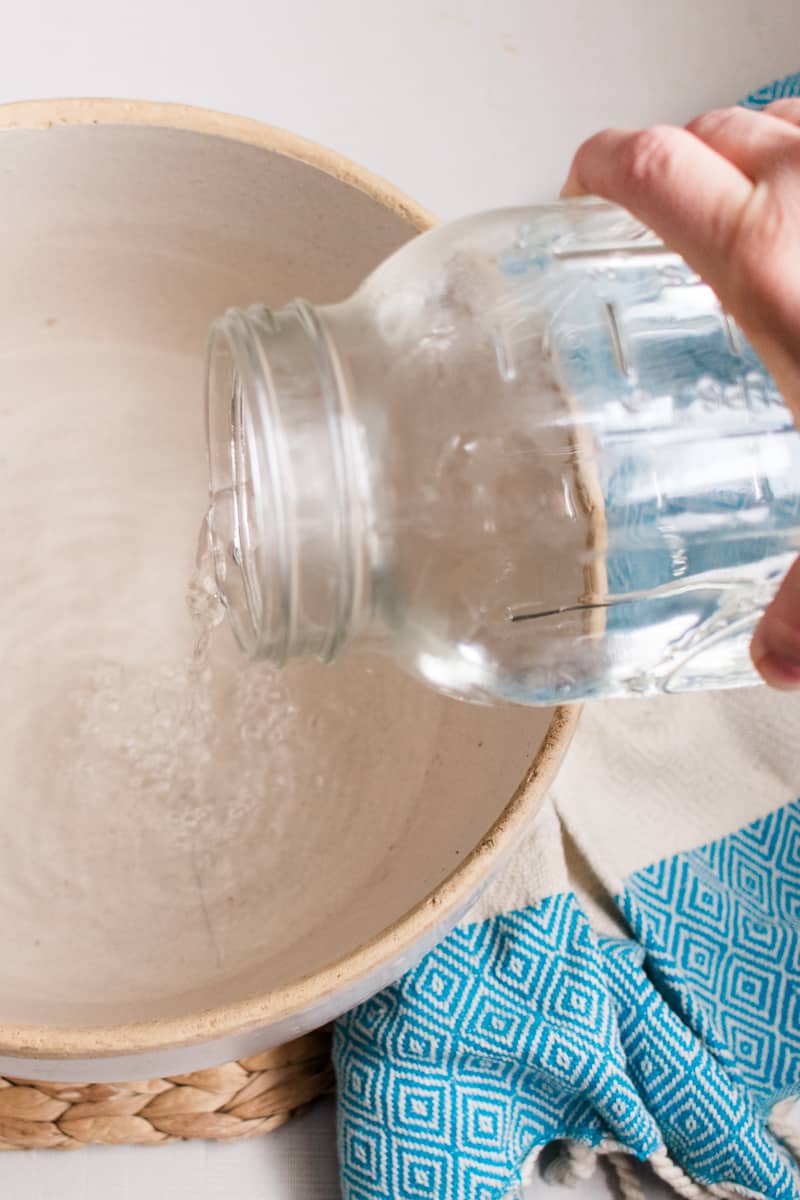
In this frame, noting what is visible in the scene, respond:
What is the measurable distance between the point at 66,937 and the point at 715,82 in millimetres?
719

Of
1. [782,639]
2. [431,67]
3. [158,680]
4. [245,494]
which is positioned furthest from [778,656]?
[431,67]

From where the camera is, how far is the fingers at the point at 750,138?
35 cm

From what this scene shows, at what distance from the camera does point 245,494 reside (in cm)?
54

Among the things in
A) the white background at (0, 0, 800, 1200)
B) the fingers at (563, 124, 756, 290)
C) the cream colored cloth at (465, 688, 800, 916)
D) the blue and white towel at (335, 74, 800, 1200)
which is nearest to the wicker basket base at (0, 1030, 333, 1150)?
the blue and white towel at (335, 74, 800, 1200)

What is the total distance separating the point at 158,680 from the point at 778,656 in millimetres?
408

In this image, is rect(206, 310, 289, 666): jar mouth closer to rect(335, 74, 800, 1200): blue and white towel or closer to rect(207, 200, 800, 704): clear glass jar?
rect(207, 200, 800, 704): clear glass jar

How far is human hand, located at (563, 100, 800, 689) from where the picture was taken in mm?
321

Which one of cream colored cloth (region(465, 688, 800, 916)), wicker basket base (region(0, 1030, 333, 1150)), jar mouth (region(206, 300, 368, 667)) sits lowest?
wicker basket base (region(0, 1030, 333, 1150))

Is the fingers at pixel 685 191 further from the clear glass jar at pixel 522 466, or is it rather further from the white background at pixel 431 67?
the white background at pixel 431 67

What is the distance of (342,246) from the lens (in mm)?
620

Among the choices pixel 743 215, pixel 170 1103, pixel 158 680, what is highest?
pixel 743 215

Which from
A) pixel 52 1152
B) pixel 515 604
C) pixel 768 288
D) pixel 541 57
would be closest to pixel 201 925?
pixel 52 1152

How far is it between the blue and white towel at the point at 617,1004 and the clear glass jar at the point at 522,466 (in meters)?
0.19

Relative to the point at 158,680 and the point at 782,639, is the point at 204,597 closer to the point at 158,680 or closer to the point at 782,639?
the point at 158,680
